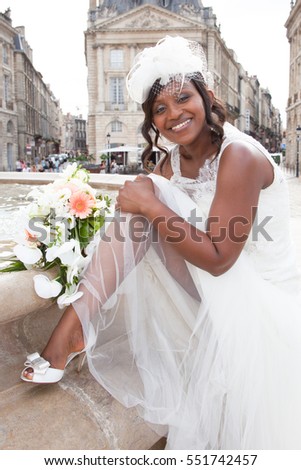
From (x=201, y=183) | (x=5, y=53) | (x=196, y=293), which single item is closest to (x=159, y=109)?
(x=201, y=183)

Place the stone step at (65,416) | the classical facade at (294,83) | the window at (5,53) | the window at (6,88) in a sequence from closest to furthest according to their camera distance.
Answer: the stone step at (65,416), the classical facade at (294,83), the window at (5,53), the window at (6,88)

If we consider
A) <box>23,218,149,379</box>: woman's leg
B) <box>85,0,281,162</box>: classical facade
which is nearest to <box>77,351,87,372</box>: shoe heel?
<box>23,218,149,379</box>: woman's leg

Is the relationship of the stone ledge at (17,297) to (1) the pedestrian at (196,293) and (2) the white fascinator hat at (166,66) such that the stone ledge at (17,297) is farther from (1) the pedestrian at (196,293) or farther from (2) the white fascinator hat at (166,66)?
(2) the white fascinator hat at (166,66)

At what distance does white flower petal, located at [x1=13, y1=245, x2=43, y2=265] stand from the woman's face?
705mm

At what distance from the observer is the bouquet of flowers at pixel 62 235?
Result: 6.00ft

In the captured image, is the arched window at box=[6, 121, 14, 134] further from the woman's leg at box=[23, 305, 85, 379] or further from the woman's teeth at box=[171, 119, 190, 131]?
the woman's leg at box=[23, 305, 85, 379]

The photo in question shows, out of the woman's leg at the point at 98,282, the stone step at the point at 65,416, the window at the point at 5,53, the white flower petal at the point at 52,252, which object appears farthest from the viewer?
the window at the point at 5,53

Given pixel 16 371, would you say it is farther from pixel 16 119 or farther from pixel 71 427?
pixel 16 119

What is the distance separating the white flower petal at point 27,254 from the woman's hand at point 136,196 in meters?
0.37

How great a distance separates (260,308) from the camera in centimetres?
177

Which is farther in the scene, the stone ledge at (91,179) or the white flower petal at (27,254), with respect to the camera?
the stone ledge at (91,179)

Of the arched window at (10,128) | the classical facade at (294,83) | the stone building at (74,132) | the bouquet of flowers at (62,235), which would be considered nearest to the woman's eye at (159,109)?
the bouquet of flowers at (62,235)

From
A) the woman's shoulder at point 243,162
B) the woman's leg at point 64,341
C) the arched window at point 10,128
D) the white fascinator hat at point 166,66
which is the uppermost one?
the arched window at point 10,128
